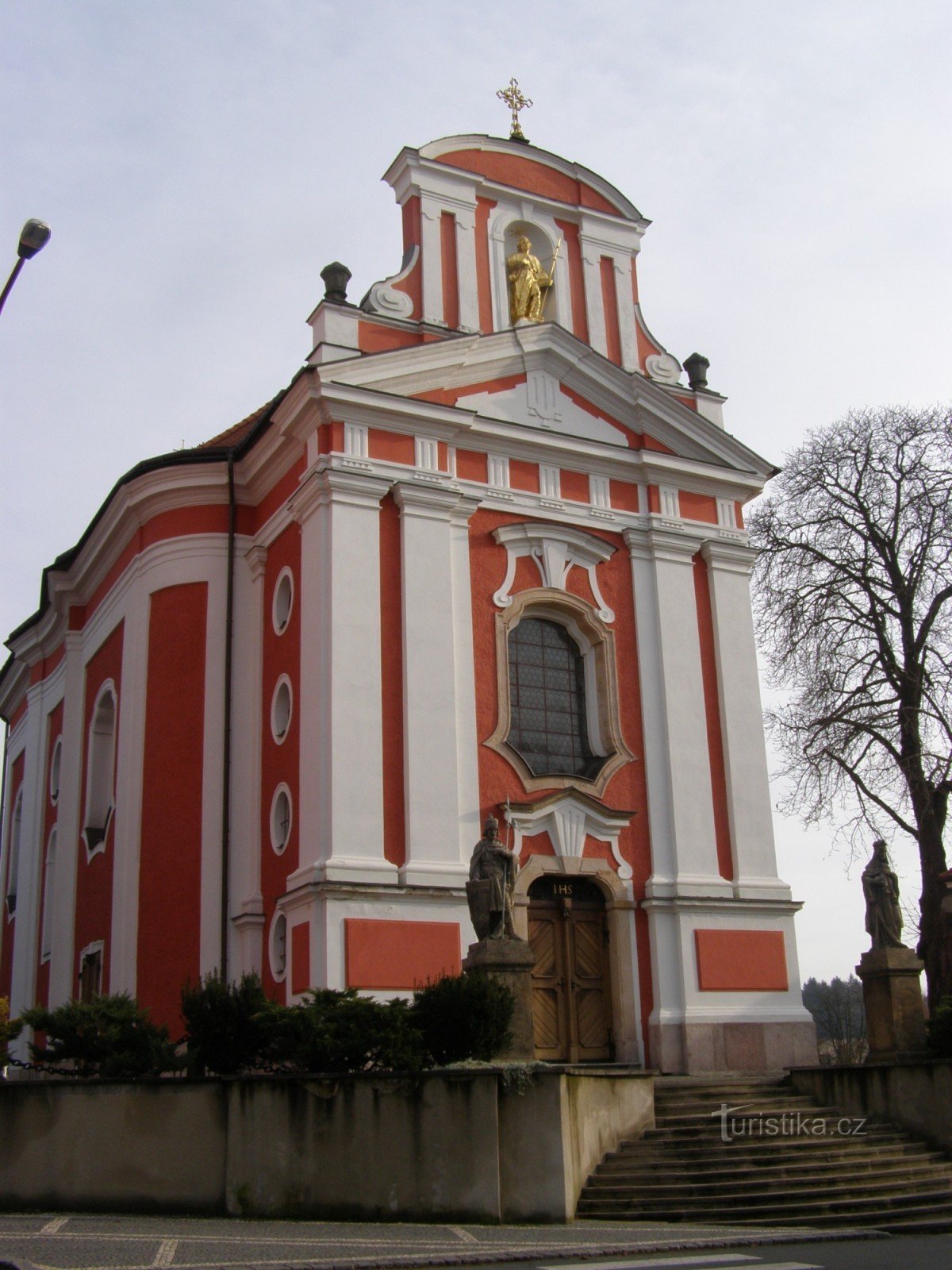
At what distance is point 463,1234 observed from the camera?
10805 millimetres

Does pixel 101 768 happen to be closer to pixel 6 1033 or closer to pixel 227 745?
pixel 227 745

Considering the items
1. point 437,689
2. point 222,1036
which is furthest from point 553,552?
point 222,1036

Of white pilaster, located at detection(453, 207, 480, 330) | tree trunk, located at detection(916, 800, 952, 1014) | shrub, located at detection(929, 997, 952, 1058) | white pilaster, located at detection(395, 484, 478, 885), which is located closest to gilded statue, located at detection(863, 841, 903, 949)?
shrub, located at detection(929, 997, 952, 1058)

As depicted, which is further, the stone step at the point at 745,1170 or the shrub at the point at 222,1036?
the shrub at the point at 222,1036

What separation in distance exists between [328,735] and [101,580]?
8275mm

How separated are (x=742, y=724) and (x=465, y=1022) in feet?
28.6

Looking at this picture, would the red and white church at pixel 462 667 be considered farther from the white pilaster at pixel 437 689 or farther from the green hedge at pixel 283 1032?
the green hedge at pixel 283 1032

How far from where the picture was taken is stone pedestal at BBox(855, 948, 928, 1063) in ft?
52.2

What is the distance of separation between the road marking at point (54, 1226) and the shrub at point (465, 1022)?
331cm

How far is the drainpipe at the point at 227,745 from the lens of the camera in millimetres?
18609

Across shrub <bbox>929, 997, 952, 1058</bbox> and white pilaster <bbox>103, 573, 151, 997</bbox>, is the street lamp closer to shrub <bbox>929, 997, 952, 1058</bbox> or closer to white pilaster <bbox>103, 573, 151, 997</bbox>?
white pilaster <bbox>103, 573, 151, 997</bbox>

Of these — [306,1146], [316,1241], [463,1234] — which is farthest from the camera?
[306,1146]

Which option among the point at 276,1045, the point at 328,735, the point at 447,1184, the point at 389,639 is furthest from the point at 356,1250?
the point at 389,639

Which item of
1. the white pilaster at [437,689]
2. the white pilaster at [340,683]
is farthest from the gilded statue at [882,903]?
the white pilaster at [340,683]
